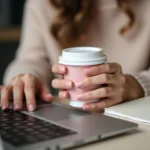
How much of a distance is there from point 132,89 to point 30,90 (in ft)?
0.87

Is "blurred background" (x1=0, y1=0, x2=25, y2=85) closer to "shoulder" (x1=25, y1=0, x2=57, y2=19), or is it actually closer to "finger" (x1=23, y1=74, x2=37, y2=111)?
"shoulder" (x1=25, y1=0, x2=57, y2=19)

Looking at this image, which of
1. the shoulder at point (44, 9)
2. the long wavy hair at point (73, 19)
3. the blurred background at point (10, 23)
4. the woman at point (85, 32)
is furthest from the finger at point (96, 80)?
the blurred background at point (10, 23)

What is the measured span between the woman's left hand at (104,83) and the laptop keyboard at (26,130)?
0.48 ft

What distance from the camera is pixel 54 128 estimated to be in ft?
2.18

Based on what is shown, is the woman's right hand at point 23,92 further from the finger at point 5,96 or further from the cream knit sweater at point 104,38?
the cream knit sweater at point 104,38

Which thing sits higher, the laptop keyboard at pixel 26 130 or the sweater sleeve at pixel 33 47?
the sweater sleeve at pixel 33 47

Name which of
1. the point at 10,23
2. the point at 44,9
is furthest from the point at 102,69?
the point at 10,23

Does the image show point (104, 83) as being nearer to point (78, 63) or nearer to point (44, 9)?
point (78, 63)

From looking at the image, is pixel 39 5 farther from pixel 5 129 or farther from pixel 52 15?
pixel 5 129

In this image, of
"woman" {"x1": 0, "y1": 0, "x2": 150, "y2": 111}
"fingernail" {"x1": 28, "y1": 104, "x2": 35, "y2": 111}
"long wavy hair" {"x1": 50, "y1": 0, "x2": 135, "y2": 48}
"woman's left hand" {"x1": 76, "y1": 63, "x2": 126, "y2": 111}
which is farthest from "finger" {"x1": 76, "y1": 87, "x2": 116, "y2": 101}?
"long wavy hair" {"x1": 50, "y1": 0, "x2": 135, "y2": 48}

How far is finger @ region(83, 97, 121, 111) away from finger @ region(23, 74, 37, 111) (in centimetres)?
12

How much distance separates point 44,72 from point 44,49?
20 centimetres

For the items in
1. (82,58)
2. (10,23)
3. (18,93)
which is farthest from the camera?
(10,23)

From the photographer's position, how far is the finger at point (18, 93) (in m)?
0.84
